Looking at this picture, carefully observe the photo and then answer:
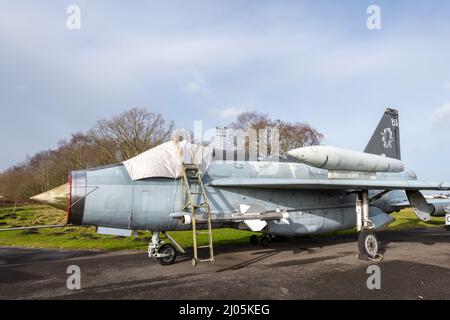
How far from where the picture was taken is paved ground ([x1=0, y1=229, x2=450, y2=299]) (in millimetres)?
6418

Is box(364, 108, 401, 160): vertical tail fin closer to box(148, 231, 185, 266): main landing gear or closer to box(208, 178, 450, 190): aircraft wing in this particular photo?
box(208, 178, 450, 190): aircraft wing

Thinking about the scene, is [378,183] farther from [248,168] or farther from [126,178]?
[126,178]

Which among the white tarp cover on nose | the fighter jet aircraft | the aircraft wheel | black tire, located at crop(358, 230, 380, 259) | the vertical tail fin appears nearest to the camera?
the fighter jet aircraft

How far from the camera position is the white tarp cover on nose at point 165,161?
8.76m

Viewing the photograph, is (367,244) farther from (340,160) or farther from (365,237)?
(340,160)

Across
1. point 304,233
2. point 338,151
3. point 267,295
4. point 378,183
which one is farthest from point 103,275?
point 378,183

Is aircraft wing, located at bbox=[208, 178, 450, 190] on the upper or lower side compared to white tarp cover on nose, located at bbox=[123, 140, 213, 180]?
lower

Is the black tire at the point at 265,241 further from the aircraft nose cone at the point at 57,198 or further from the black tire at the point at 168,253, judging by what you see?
the aircraft nose cone at the point at 57,198

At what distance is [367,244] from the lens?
31.7 ft

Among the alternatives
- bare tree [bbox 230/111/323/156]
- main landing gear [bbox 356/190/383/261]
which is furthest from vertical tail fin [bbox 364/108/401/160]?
bare tree [bbox 230/111/323/156]

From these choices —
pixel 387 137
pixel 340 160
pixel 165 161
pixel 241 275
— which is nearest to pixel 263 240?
pixel 340 160

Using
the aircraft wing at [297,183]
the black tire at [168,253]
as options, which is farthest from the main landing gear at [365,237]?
the black tire at [168,253]

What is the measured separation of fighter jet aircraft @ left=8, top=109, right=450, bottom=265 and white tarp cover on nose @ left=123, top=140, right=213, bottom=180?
3 cm
